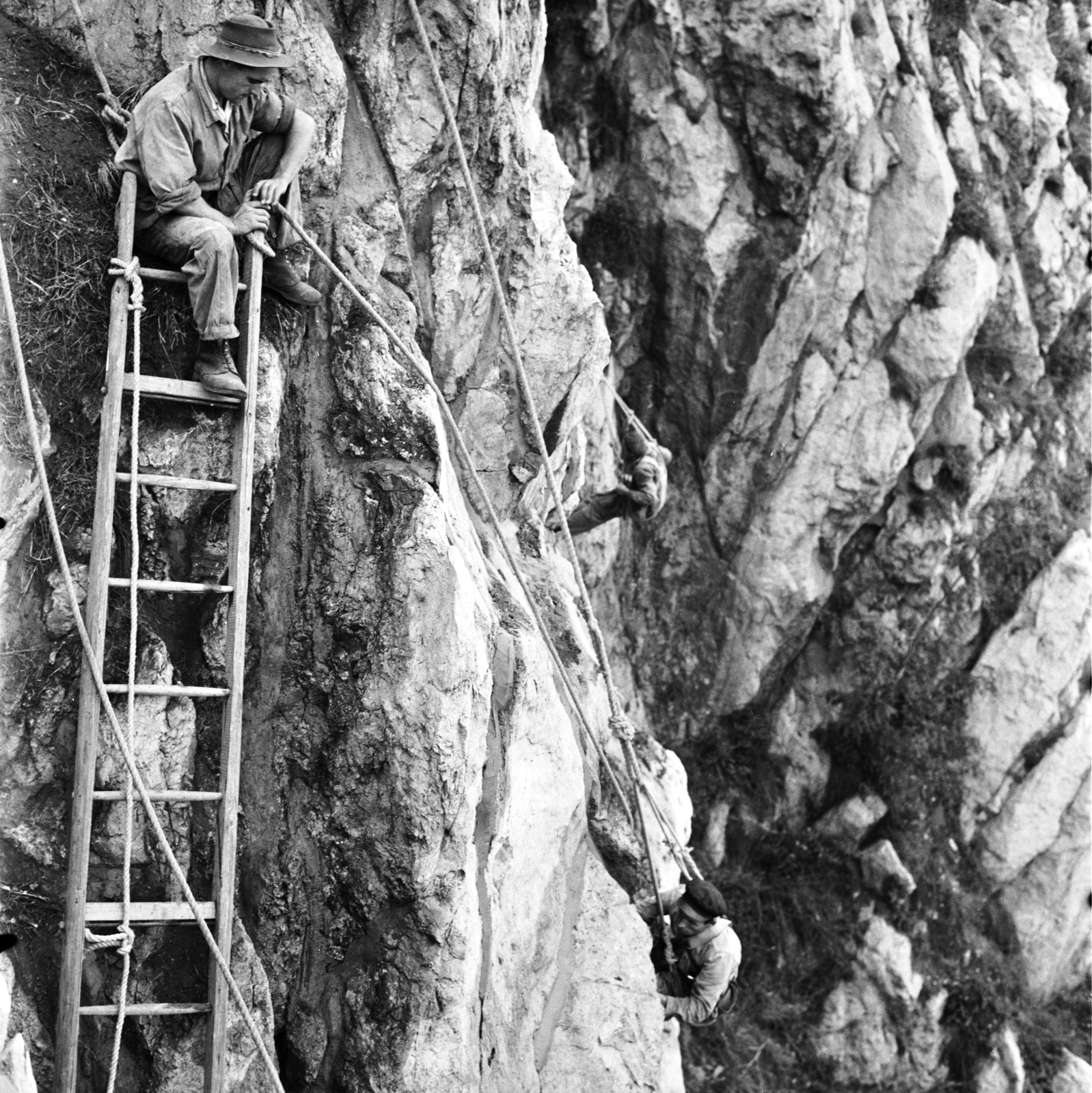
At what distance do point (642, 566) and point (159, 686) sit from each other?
711cm

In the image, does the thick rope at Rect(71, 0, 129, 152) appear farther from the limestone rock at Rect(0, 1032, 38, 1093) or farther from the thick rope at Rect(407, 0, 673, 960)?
the limestone rock at Rect(0, 1032, 38, 1093)

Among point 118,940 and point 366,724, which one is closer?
point 118,940

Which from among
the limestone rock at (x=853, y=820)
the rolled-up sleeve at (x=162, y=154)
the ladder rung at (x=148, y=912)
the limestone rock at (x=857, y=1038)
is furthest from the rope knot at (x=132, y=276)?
the limestone rock at (x=857, y=1038)

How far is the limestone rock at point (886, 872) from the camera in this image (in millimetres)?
13492

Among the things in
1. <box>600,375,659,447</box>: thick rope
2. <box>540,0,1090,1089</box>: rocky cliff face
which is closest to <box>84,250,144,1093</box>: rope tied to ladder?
<box>600,375,659,447</box>: thick rope

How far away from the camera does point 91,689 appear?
22.4 feet

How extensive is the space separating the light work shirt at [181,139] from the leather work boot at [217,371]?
2.50 ft

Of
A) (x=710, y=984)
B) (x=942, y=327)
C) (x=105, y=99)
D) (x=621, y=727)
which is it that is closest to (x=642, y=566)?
(x=942, y=327)

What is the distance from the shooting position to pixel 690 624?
1353cm

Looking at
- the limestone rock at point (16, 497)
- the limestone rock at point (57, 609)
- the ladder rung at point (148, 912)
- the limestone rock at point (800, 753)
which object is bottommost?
the ladder rung at point (148, 912)

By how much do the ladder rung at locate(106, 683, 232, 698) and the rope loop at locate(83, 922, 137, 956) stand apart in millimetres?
1123

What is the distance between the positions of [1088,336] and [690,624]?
19.8 ft

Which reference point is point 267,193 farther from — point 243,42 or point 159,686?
point 159,686

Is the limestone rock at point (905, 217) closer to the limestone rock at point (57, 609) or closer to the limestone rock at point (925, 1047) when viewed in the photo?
the limestone rock at point (925, 1047)
